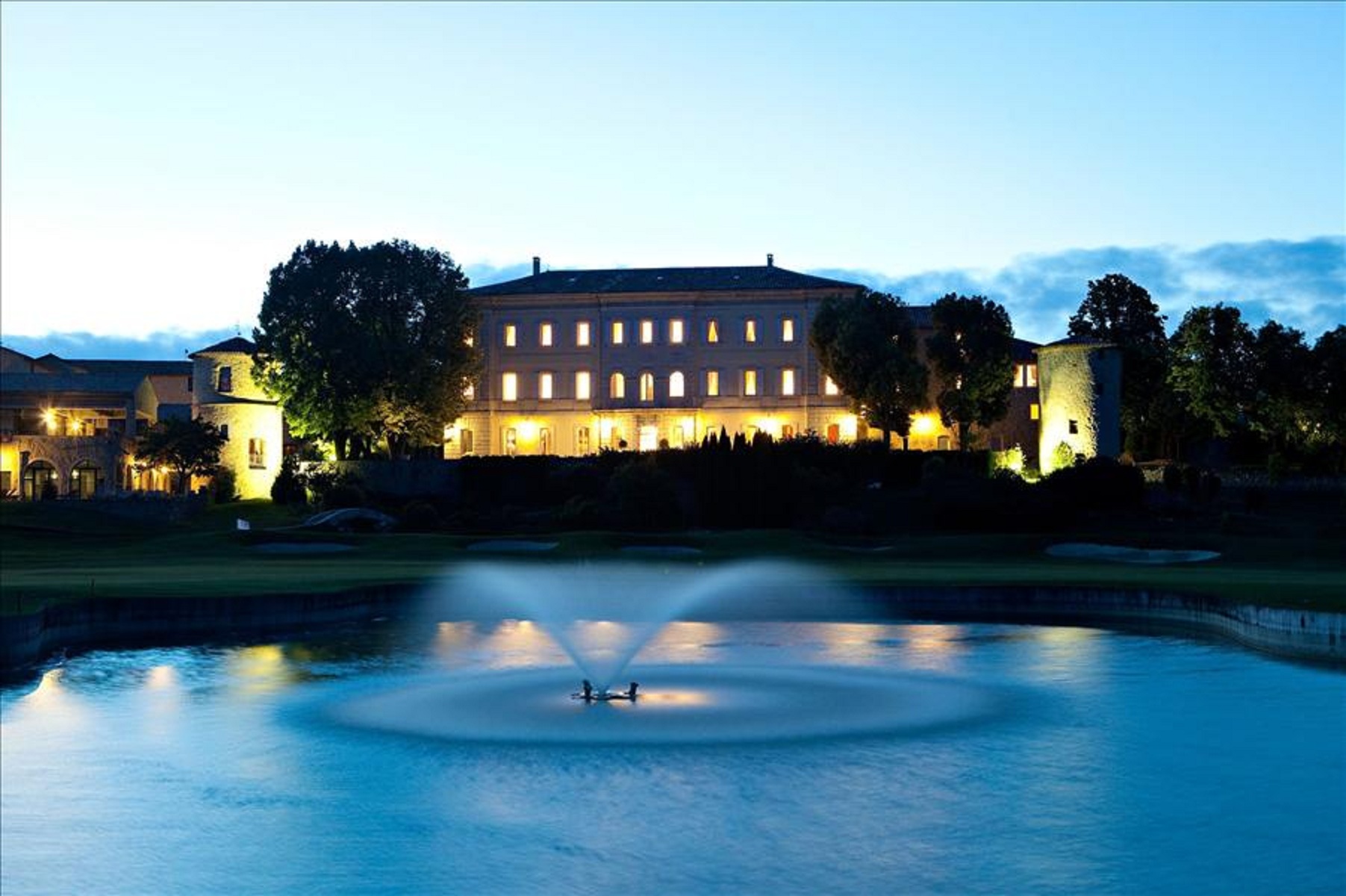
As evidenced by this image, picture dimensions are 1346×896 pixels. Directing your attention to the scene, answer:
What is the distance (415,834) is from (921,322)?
93385 mm

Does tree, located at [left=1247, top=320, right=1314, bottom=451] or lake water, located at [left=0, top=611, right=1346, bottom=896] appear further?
tree, located at [left=1247, top=320, right=1314, bottom=451]

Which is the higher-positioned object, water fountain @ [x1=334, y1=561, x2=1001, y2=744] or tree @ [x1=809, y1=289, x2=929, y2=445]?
tree @ [x1=809, y1=289, x2=929, y2=445]

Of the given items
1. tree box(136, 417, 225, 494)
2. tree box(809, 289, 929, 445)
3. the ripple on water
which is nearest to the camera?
the ripple on water

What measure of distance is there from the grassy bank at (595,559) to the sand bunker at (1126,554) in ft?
2.62

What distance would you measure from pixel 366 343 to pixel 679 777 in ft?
238

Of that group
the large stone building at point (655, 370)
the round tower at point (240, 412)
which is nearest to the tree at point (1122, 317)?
the large stone building at point (655, 370)

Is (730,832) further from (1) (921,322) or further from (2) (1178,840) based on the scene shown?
(1) (921,322)

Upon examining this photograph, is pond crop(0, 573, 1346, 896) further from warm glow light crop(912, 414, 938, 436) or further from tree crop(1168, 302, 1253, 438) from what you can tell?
warm glow light crop(912, 414, 938, 436)

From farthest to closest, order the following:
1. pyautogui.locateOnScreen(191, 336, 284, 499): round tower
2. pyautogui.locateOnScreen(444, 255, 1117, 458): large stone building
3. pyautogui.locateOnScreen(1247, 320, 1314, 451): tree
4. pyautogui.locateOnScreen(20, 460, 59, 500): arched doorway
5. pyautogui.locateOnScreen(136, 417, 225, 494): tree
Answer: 1. pyautogui.locateOnScreen(444, 255, 1117, 458): large stone building
2. pyautogui.locateOnScreen(191, 336, 284, 499): round tower
3. pyautogui.locateOnScreen(20, 460, 59, 500): arched doorway
4. pyautogui.locateOnScreen(136, 417, 225, 494): tree
5. pyautogui.locateOnScreen(1247, 320, 1314, 451): tree

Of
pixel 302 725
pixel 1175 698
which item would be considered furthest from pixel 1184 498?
pixel 302 725

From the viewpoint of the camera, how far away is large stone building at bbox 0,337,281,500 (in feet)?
312

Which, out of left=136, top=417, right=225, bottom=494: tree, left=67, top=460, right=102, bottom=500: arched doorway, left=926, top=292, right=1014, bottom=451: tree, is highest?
left=926, top=292, right=1014, bottom=451: tree

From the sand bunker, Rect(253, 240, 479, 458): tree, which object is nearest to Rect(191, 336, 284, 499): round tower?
Rect(253, 240, 479, 458): tree

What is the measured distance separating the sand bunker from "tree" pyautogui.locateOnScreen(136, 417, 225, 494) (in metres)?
53.4
